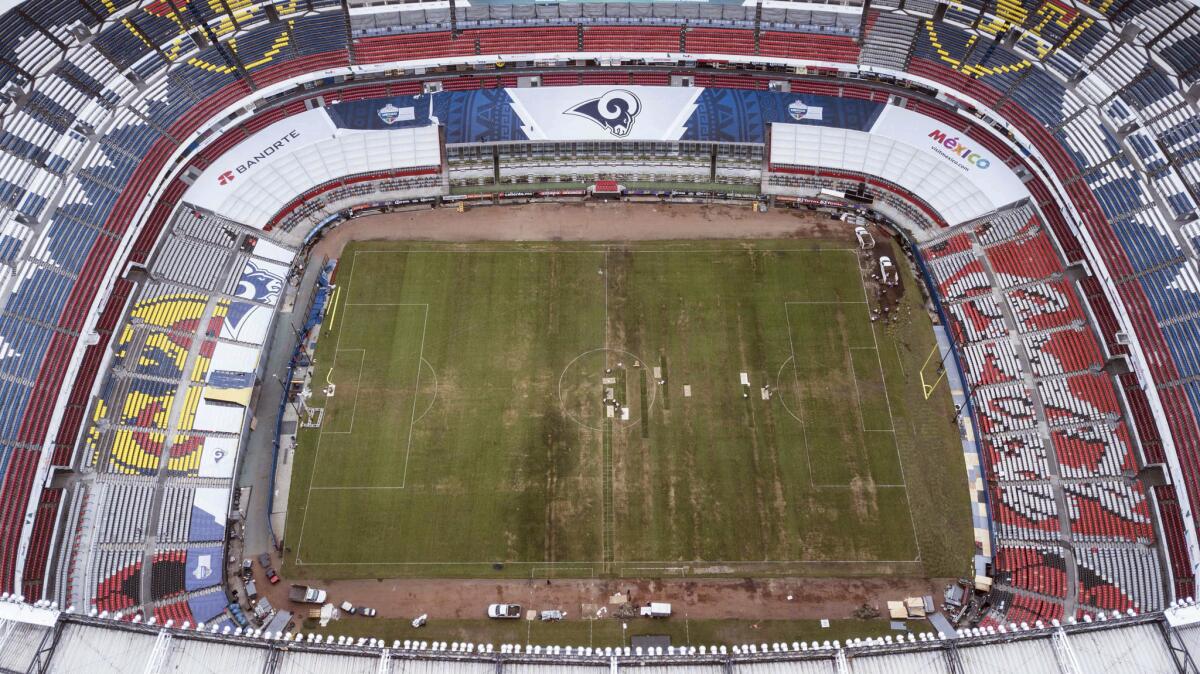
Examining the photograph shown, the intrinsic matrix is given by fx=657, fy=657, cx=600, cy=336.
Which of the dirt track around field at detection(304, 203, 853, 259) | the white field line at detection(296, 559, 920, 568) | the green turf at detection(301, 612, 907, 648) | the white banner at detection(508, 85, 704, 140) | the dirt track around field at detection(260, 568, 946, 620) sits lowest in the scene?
the green turf at detection(301, 612, 907, 648)

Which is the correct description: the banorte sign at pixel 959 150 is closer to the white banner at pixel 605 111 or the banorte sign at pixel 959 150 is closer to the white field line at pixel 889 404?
the white field line at pixel 889 404

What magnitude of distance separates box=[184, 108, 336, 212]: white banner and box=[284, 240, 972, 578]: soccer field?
1108 centimetres

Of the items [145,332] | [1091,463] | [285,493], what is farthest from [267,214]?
[1091,463]

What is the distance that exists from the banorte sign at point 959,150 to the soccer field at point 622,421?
38.9 feet

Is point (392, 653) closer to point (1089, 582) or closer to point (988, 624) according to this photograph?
point (988, 624)

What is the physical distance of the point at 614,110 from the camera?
60719mm

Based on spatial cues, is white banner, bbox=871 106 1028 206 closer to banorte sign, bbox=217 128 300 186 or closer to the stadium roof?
the stadium roof

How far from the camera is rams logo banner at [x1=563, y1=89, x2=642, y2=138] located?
198 feet

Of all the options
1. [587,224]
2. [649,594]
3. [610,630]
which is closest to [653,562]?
[649,594]

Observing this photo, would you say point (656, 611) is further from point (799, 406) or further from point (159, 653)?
point (159, 653)

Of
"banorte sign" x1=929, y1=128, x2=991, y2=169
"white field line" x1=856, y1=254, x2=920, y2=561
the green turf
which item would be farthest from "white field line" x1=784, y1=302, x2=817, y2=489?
"banorte sign" x1=929, y1=128, x2=991, y2=169

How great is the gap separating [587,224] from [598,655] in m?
37.8

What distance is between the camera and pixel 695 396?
48.0 meters

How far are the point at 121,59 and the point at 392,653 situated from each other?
51.2 meters
